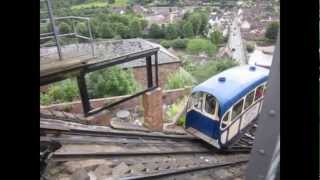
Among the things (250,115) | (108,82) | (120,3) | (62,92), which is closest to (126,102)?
(108,82)

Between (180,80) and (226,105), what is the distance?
0.68ft

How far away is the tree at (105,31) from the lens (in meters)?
1.04

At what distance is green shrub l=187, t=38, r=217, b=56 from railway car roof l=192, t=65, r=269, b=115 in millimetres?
90

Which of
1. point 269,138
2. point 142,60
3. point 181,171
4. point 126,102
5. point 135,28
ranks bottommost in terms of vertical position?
point 181,171

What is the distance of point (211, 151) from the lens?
3.96 feet

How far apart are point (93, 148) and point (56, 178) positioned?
0.14 meters

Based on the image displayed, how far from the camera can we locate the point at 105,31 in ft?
3.44

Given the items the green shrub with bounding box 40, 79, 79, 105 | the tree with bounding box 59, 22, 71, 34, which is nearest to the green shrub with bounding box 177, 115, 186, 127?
the green shrub with bounding box 40, 79, 79, 105

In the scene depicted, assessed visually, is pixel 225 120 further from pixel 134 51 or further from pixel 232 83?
pixel 134 51

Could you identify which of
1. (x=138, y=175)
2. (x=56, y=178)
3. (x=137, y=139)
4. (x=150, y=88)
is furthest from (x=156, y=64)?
(x=56, y=178)

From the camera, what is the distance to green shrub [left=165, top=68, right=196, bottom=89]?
3.62ft

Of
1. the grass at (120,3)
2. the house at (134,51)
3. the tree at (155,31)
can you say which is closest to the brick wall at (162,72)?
the house at (134,51)
